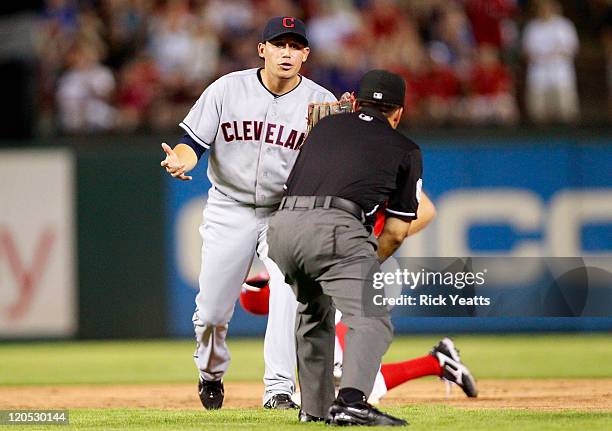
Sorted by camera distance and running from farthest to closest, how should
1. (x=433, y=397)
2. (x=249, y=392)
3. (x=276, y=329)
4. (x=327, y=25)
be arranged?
1. (x=327, y=25)
2. (x=249, y=392)
3. (x=433, y=397)
4. (x=276, y=329)

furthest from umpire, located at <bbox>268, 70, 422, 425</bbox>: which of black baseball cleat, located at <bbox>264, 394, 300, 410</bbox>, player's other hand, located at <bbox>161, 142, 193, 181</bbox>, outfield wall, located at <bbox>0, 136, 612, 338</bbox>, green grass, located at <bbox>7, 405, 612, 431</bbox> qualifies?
outfield wall, located at <bbox>0, 136, 612, 338</bbox>

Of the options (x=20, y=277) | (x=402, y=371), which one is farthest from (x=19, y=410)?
(x=20, y=277)

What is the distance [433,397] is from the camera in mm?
8125

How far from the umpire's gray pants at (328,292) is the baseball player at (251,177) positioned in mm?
1093

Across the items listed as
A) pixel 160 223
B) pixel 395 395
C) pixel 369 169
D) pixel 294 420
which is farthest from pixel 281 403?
pixel 160 223

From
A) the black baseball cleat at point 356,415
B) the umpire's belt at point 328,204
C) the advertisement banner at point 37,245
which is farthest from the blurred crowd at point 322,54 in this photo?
the black baseball cleat at point 356,415

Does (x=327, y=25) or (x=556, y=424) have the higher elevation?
(x=327, y=25)

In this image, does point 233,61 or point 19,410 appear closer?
point 19,410

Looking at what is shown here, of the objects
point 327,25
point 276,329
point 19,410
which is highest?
point 327,25

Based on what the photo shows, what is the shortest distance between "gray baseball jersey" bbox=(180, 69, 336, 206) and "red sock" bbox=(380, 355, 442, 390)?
4.27 ft

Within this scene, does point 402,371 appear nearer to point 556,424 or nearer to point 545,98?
point 556,424

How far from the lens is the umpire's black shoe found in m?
7.29

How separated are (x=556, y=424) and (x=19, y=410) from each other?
131 inches

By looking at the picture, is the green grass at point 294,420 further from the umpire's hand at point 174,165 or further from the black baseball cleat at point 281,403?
the umpire's hand at point 174,165
